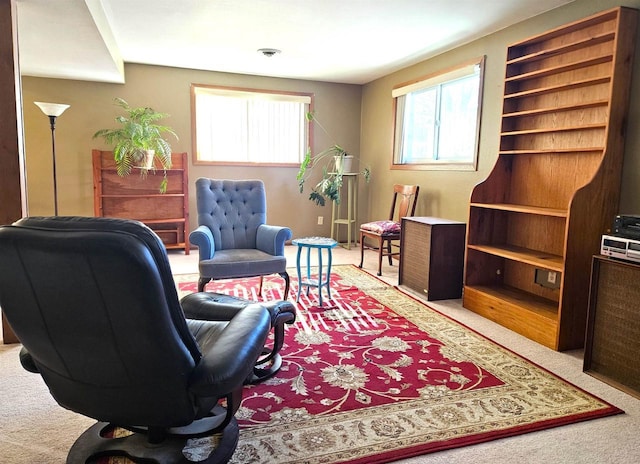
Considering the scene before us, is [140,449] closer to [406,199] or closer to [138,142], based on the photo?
[406,199]

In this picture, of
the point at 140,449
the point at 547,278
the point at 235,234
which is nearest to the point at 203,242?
the point at 235,234

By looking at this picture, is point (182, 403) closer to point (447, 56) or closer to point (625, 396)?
point (625, 396)

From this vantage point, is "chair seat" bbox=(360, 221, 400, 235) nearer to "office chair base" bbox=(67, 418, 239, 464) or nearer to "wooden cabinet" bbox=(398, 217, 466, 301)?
"wooden cabinet" bbox=(398, 217, 466, 301)

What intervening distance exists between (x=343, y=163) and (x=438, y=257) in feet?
8.13

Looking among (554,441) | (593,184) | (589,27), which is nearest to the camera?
(554,441)

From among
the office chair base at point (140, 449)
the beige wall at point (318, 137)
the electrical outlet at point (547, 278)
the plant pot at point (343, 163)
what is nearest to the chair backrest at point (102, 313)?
the office chair base at point (140, 449)

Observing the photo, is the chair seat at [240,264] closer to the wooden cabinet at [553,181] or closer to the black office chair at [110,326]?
the wooden cabinet at [553,181]

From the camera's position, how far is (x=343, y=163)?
5.82 metres

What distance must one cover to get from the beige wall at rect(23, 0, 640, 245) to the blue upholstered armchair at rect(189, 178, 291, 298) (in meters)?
1.92

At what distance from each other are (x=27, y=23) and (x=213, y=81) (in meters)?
2.60

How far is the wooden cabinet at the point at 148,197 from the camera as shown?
515 centimetres

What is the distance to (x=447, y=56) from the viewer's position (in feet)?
14.7

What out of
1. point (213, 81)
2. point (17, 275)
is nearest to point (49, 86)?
point (213, 81)

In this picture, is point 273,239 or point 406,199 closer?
point 273,239
